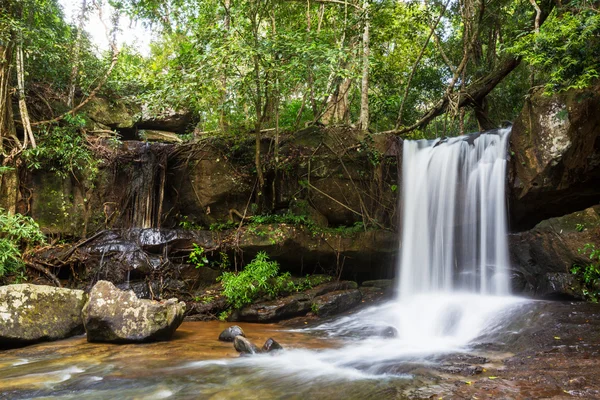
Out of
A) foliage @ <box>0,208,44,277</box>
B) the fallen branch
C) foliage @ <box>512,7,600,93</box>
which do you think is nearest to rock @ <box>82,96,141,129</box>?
foliage @ <box>0,208,44,277</box>

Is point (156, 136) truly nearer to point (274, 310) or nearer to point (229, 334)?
point (274, 310)

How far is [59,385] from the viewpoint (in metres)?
4.00

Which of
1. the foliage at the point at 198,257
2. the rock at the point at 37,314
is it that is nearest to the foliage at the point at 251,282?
the foliage at the point at 198,257

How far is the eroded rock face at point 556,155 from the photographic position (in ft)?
24.0

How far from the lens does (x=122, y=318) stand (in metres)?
5.68

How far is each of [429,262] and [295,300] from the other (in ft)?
10.3

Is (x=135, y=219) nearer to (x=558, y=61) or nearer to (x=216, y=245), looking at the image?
(x=216, y=245)

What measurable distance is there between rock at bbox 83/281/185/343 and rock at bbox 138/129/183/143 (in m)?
7.83

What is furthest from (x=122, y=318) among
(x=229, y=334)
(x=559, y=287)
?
(x=559, y=287)

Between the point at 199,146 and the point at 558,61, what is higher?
the point at 558,61

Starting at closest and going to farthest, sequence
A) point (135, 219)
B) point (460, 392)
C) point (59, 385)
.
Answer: point (460, 392) → point (59, 385) → point (135, 219)

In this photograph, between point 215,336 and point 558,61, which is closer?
point 215,336

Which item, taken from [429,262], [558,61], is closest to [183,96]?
[429,262]

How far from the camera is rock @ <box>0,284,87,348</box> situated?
547 centimetres
